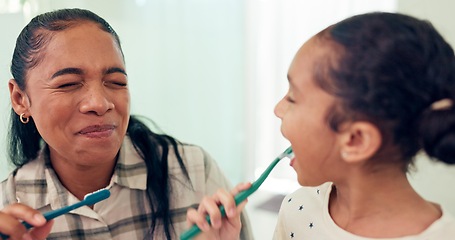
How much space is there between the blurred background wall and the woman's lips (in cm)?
84

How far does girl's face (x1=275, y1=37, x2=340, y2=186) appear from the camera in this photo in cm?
59

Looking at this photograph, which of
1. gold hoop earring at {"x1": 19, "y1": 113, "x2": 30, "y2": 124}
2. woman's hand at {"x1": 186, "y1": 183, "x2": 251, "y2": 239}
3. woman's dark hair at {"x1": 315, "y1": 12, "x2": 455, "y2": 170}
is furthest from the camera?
gold hoop earring at {"x1": 19, "y1": 113, "x2": 30, "y2": 124}

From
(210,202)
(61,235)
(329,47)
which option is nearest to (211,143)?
(61,235)

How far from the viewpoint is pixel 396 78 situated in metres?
0.53

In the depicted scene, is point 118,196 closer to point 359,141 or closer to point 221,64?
point 359,141

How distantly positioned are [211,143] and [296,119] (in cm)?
137

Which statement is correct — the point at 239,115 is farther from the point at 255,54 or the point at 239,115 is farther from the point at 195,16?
the point at 195,16

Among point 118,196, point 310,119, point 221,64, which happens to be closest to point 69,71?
point 118,196

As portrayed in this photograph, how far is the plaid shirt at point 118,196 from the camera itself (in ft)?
2.95

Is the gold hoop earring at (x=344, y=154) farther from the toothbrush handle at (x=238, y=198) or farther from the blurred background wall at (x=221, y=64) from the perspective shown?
the blurred background wall at (x=221, y=64)

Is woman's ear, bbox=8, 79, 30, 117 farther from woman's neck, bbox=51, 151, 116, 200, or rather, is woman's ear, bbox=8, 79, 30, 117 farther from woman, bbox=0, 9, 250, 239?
woman's neck, bbox=51, 151, 116, 200

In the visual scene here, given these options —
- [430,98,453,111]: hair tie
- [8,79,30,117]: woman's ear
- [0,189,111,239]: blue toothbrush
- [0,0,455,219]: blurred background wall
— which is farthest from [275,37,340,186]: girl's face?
[0,0,455,219]: blurred background wall

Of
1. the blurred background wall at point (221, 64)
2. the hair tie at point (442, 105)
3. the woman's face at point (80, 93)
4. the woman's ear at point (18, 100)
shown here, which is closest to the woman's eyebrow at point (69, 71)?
the woman's face at point (80, 93)

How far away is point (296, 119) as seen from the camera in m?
0.61
